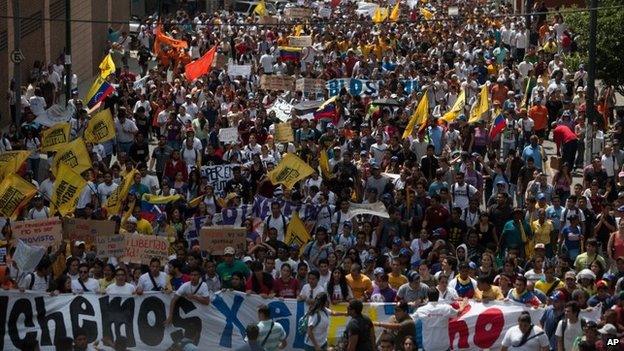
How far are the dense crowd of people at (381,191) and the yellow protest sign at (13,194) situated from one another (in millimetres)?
445

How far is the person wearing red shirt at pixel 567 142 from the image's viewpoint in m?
29.0

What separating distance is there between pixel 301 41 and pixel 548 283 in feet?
71.9

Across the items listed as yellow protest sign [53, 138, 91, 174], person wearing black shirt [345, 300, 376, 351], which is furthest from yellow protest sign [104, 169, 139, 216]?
person wearing black shirt [345, 300, 376, 351]

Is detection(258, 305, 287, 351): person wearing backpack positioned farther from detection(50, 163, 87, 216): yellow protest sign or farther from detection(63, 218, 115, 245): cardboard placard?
detection(50, 163, 87, 216): yellow protest sign

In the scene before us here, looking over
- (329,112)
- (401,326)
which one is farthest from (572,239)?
(329,112)

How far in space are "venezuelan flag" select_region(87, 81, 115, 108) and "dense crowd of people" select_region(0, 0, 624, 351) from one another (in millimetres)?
460

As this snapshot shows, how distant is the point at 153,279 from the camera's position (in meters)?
20.2

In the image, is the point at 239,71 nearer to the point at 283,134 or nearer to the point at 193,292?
the point at 283,134

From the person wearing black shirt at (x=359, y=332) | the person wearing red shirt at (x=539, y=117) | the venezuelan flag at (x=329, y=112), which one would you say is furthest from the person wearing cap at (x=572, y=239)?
the venezuelan flag at (x=329, y=112)

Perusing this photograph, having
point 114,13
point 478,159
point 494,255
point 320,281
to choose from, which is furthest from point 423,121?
point 114,13

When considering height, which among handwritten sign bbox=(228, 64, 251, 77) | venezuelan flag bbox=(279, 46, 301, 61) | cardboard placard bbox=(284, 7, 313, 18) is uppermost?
handwritten sign bbox=(228, 64, 251, 77)

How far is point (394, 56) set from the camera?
132ft

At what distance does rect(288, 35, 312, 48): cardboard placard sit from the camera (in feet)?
136

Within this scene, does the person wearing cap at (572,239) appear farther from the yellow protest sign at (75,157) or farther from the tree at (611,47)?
the tree at (611,47)
